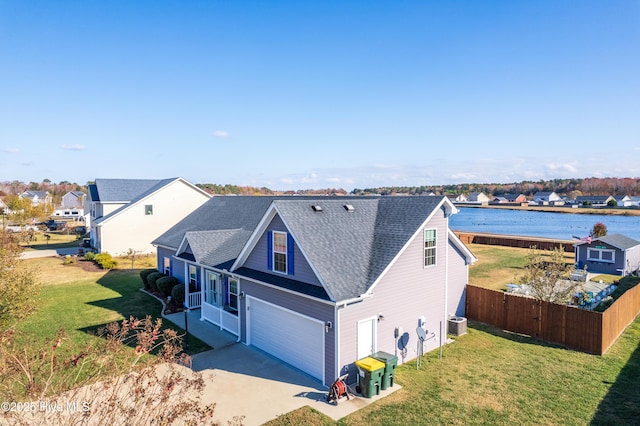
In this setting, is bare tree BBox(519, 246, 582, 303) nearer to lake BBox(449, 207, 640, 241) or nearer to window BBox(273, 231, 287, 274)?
window BBox(273, 231, 287, 274)

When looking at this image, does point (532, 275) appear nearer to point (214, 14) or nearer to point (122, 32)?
point (214, 14)

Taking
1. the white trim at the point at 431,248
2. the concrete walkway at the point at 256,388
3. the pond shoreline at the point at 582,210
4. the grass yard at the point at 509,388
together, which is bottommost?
the pond shoreline at the point at 582,210

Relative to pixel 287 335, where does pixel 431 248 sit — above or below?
above

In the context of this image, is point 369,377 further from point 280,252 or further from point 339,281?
point 280,252

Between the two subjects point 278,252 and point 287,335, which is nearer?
point 287,335

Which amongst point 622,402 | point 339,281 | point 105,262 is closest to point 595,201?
point 622,402

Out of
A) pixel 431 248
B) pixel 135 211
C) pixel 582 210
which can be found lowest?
pixel 582 210

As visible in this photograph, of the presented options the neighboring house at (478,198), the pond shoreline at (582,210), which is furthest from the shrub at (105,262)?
the neighboring house at (478,198)

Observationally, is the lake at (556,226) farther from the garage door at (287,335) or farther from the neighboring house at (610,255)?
the garage door at (287,335)

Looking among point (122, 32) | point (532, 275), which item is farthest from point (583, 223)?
point (122, 32)
